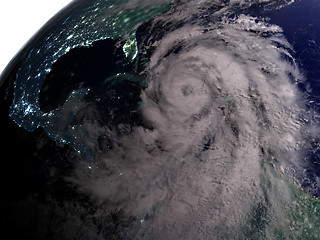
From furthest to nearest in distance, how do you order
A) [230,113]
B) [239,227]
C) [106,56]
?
1. [106,56]
2. [230,113]
3. [239,227]

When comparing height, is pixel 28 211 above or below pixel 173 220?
above

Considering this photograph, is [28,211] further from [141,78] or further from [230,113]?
[230,113]

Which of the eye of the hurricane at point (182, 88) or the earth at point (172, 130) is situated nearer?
the earth at point (172, 130)

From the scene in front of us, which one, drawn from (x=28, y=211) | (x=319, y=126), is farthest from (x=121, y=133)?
(x=319, y=126)

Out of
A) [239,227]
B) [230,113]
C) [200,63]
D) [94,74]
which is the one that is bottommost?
[239,227]

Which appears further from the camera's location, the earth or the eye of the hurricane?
the eye of the hurricane

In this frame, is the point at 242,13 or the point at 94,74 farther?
the point at 242,13

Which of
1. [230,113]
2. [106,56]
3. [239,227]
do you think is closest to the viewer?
[239,227]
